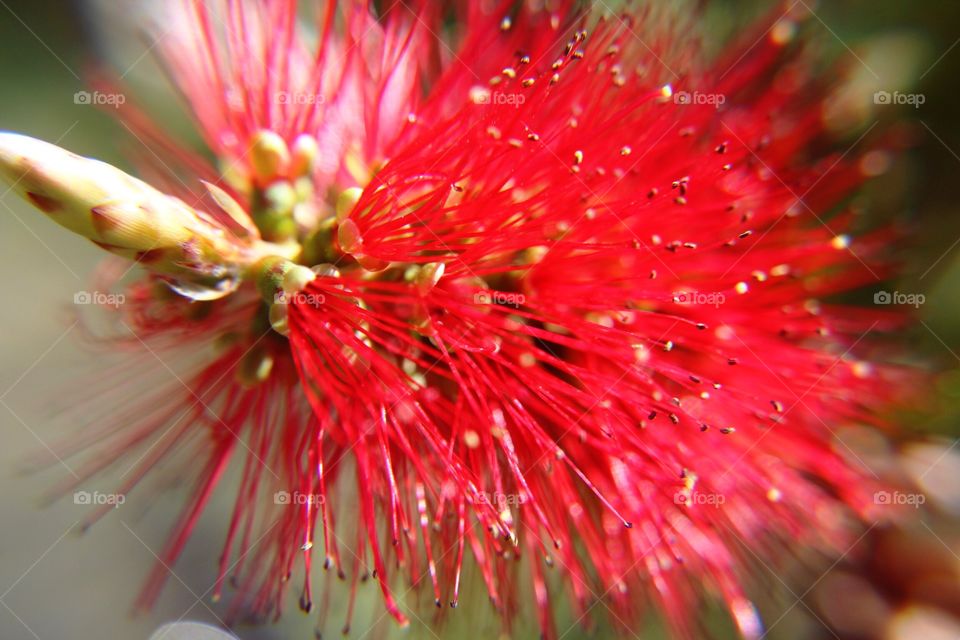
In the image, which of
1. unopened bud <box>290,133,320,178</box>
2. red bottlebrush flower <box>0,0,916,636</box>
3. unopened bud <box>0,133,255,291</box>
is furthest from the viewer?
unopened bud <box>290,133,320,178</box>

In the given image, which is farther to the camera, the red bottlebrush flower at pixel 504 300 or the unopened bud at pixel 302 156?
the unopened bud at pixel 302 156

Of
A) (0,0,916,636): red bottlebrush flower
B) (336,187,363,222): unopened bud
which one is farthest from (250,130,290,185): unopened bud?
(336,187,363,222): unopened bud

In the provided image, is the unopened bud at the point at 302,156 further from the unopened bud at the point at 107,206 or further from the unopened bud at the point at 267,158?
the unopened bud at the point at 107,206

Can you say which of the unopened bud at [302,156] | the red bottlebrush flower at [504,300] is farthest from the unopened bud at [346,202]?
the unopened bud at [302,156]

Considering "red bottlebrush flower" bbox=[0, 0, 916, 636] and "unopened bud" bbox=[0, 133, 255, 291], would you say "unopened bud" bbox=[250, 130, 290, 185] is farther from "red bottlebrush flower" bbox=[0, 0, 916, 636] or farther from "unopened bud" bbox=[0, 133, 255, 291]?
"unopened bud" bbox=[0, 133, 255, 291]

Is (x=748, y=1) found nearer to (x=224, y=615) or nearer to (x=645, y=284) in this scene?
(x=645, y=284)

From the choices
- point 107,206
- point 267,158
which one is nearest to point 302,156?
point 267,158

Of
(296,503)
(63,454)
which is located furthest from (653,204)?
(63,454)

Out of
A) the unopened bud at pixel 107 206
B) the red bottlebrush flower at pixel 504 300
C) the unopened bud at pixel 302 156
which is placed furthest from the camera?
the unopened bud at pixel 302 156
